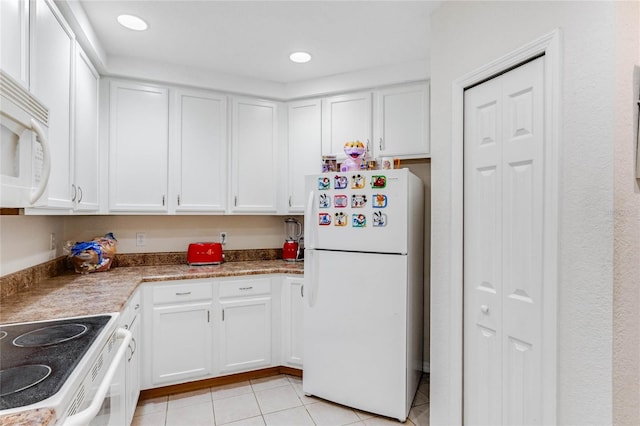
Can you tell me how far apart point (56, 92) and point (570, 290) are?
2431 millimetres

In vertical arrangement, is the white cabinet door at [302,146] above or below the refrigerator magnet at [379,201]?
above

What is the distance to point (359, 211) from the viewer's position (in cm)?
226

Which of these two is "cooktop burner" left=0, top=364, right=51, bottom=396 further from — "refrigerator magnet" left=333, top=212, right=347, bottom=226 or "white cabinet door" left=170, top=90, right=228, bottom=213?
"white cabinet door" left=170, top=90, right=228, bottom=213

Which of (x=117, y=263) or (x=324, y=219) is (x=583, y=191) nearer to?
(x=324, y=219)

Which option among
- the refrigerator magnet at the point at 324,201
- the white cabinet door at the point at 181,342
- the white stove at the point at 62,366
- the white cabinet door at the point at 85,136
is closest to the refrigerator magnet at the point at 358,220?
the refrigerator magnet at the point at 324,201

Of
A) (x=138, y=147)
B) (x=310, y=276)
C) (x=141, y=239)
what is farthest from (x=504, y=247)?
(x=141, y=239)

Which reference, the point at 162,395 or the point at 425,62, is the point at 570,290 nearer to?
the point at 425,62

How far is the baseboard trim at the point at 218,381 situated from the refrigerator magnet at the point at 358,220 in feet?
4.45

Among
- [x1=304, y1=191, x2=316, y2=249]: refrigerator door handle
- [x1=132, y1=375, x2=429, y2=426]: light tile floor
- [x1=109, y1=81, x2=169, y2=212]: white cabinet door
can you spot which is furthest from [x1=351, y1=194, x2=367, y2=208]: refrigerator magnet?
[x1=109, y1=81, x2=169, y2=212]: white cabinet door

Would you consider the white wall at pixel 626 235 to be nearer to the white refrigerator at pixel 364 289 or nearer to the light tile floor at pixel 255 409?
the white refrigerator at pixel 364 289

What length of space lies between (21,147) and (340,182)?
1657mm

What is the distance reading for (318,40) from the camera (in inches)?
92.0

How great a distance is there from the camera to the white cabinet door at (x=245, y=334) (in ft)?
8.58

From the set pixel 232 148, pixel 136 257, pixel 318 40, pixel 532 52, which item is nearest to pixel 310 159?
pixel 232 148
